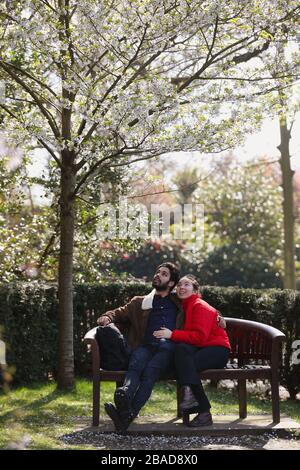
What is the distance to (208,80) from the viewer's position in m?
10.1

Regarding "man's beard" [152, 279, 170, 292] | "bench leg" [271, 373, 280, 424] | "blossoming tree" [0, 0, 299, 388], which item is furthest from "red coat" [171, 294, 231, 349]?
"blossoming tree" [0, 0, 299, 388]

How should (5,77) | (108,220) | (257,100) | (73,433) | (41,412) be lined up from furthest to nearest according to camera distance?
(108,220)
(5,77)
(257,100)
(41,412)
(73,433)

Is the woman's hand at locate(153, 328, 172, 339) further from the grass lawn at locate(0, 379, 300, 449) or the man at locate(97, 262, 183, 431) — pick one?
the grass lawn at locate(0, 379, 300, 449)

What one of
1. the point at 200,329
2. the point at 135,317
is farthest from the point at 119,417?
the point at 135,317

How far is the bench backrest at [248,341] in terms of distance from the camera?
7.83 meters

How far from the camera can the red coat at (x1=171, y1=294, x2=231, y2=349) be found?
7188 millimetres

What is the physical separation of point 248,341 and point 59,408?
2.13 metres

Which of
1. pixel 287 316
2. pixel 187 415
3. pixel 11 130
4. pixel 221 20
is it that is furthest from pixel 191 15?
pixel 187 415

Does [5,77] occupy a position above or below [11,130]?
above

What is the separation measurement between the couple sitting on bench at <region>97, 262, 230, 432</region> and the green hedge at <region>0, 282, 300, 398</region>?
2416mm

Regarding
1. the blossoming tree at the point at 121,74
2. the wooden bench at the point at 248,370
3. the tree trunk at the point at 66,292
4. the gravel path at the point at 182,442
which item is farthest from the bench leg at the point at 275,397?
the tree trunk at the point at 66,292

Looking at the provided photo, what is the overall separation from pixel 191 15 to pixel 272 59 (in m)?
1.41

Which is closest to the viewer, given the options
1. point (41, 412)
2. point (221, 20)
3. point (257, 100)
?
point (41, 412)

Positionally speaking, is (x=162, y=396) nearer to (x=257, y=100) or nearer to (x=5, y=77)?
(x=257, y=100)
